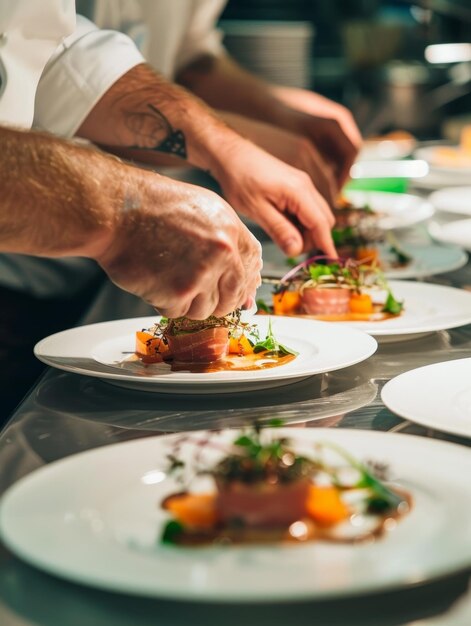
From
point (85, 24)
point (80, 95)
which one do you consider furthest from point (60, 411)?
point (85, 24)

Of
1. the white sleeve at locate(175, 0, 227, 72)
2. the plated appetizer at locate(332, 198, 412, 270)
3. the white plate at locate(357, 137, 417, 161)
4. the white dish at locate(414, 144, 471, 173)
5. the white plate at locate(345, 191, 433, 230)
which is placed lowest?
the white plate at locate(357, 137, 417, 161)

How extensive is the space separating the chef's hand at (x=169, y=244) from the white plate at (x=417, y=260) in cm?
82

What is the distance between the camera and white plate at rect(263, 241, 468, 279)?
2.14m

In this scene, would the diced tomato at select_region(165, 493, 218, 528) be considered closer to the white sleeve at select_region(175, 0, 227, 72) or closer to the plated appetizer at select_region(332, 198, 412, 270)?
the plated appetizer at select_region(332, 198, 412, 270)

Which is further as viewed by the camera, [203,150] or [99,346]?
[203,150]

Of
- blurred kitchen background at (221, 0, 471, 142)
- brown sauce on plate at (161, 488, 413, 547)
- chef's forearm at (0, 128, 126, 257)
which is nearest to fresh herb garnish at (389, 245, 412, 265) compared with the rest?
chef's forearm at (0, 128, 126, 257)

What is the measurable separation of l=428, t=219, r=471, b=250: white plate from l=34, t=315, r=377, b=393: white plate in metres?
0.90

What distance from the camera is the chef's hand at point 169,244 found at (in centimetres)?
130

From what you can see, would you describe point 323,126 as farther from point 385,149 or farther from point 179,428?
point 179,428

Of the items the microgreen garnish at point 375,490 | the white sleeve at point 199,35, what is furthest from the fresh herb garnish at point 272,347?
the white sleeve at point 199,35

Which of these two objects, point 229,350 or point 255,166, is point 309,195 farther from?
point 229,350

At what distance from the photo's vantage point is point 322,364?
1.40 m

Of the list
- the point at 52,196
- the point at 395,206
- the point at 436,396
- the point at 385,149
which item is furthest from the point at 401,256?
the point at 385,149

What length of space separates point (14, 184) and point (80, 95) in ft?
3.50
